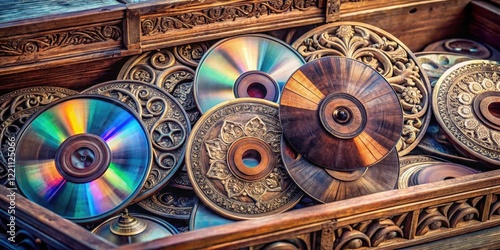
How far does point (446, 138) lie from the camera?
491cm

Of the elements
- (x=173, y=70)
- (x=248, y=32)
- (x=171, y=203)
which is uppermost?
(x=248, y=32)

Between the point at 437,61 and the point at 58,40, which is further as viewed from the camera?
the point at 437,61

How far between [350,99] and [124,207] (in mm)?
1139

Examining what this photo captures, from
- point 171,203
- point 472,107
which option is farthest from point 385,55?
point 171,203

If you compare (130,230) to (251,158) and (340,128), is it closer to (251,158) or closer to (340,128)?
(251,158)

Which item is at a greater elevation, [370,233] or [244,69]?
[244,69]

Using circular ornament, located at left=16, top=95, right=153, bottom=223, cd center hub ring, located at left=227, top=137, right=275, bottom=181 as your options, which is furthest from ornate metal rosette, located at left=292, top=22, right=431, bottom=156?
circular ornament, located at left=16, top=95, right=153, bottom=223

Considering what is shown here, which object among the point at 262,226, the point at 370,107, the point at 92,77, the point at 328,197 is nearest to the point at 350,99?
the point at 370,107

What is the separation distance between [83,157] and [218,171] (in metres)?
0.59

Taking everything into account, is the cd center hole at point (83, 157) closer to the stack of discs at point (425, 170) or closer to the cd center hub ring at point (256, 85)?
the cd center hub ring at point (256, 85)

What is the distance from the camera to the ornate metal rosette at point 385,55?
4949mm

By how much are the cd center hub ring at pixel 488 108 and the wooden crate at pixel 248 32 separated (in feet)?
1.68

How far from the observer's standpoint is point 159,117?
4.68 metres

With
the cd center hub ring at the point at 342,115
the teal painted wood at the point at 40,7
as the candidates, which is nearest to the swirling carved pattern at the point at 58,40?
the teal painted wood at the point at 40,7
